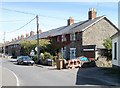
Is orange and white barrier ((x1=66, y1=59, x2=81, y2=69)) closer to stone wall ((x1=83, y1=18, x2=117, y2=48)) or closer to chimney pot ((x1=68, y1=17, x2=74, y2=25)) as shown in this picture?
stone wall ((x1=83, y1=18, x2=117, y2=48))

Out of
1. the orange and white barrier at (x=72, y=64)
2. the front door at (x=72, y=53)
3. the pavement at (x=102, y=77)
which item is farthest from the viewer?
the front door at (x=72, y=53)

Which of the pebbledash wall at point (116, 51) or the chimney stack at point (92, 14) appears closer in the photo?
the pebbledash wall at point (116, 51)

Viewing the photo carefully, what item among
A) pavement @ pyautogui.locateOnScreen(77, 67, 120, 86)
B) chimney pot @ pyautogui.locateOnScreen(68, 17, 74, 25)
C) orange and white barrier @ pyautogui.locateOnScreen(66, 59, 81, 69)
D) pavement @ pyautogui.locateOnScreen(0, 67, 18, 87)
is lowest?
pavement @ pyautogui.locateOnScreen(0, 67, 18, 87)

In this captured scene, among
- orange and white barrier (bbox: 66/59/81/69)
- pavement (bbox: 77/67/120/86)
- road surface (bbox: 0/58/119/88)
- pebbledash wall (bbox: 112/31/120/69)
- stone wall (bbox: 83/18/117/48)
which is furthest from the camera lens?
stone wall (bbox: 83/18/117/48)

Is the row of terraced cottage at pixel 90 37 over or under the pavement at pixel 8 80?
over

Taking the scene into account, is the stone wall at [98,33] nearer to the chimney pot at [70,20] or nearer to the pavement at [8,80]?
the chimney pot at [70,20]

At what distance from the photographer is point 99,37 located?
4672cm

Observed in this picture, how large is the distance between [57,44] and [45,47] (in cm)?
285

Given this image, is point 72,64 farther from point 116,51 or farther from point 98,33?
point 98,33

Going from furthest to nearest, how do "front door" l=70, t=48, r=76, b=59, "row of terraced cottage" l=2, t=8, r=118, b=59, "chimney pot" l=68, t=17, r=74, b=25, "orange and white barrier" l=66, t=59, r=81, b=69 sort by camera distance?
"chimney pot" l=68, t=17, r=74, b=25
"front door" l=70, t=48, r=76, b=59
"row of terraced cottage" l=2, t=8, r=118, b=59
"orange and white barrier" l=66, t=59, r=81, b=69

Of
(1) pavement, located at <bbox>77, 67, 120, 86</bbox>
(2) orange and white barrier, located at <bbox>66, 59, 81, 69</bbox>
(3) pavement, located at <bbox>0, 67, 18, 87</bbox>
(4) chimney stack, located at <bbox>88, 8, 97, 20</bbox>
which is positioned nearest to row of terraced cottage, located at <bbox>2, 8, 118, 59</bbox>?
(4) chimney stack, located at <bbox>88, 8, 97, 20</bbox>

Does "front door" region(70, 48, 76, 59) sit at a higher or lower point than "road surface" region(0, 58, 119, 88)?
higher

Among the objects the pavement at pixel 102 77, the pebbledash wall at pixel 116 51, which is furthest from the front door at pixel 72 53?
the pavement at pixel 102 77

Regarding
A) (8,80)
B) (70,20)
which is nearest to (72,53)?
(70,20)
